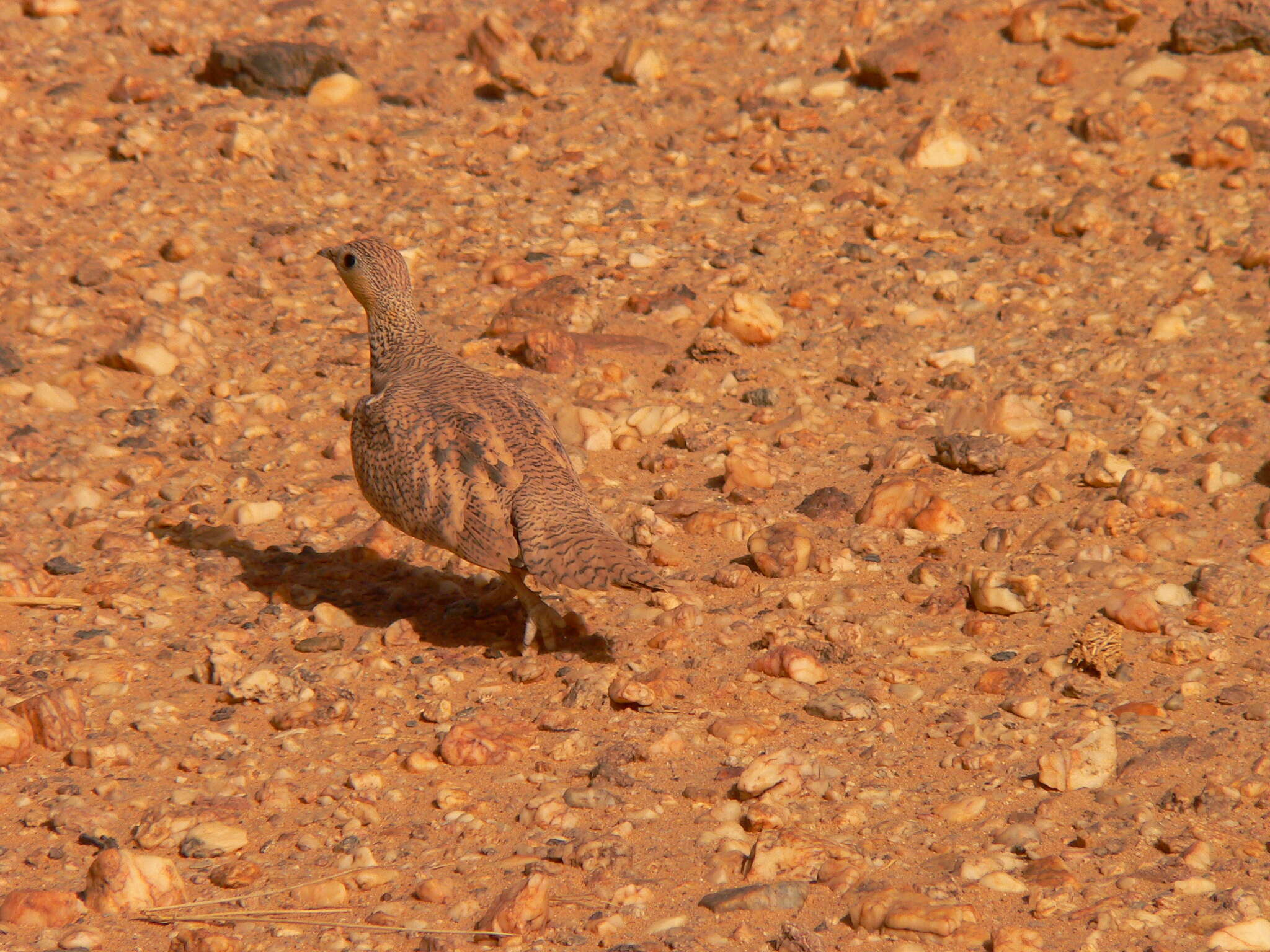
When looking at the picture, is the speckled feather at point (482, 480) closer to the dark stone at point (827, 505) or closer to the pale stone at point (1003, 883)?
the dark stone at point (827, 505)

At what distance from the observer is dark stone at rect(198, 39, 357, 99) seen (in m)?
9.88

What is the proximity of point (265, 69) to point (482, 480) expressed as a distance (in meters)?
5.84

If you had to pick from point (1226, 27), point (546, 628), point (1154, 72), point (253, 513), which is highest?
point (1226, 27)

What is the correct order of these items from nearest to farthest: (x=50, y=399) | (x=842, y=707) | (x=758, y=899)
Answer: (x=758, y=899), (x=842, y=707), (x=50, y=399)

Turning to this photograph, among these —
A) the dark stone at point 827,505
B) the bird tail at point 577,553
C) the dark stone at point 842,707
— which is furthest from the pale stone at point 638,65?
the dark stone at point 842,707

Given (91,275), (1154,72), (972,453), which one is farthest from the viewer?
(1154,72)

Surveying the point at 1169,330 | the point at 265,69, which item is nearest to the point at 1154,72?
the point at 1169,330

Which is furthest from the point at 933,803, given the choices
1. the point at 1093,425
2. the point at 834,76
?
the point at 834,76

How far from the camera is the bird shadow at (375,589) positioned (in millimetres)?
5766

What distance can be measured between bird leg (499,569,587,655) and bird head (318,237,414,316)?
1757mm

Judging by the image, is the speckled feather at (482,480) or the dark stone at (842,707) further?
the speckled feather at (482,480)

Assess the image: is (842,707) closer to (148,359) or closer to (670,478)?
(670,478)

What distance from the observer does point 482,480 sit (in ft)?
17.8

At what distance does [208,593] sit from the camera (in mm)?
5992
